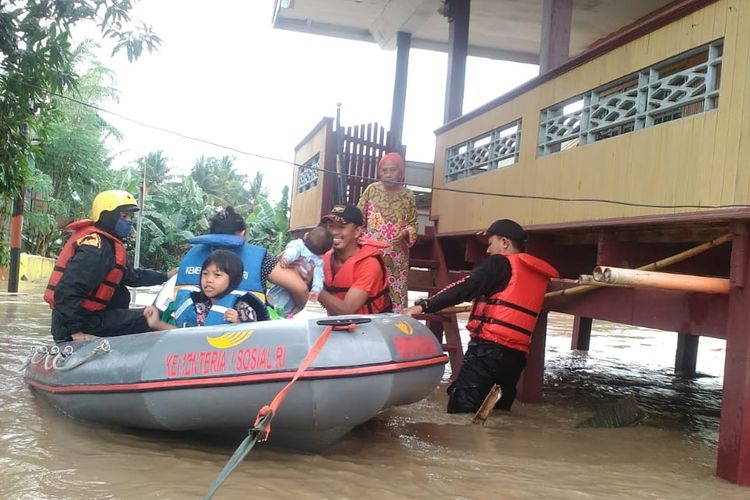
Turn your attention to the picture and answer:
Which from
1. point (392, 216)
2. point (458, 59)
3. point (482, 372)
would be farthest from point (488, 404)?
point (458, 59)

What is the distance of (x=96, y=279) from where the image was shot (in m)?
4.47

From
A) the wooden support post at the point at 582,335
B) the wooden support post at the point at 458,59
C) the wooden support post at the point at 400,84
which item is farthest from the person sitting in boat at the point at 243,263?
the wooden support post at the point at 582,335

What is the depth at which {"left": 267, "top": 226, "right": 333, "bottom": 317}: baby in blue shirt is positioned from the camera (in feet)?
15.0

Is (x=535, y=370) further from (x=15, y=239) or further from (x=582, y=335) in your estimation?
(x=15, y=239)

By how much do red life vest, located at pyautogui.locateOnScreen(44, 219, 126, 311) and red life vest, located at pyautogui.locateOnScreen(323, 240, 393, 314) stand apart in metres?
1.35

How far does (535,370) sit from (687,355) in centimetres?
398

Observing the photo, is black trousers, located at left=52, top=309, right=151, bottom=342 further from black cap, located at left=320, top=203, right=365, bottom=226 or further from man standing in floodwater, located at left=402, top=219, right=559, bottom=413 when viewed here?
man standing in floodwater, located at left=402, top=219, right=559, bottom=413

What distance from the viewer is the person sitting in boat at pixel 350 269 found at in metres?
4.62

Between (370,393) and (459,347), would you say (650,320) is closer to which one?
(370,393)

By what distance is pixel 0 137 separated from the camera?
21.8 ft

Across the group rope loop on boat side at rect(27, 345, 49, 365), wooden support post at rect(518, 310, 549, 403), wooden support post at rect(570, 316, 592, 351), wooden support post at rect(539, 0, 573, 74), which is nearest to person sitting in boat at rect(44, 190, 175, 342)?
rope loop on boat side at rect(27, 345, 49, 365)

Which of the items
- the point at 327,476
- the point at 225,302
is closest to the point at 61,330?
the point at 225,302

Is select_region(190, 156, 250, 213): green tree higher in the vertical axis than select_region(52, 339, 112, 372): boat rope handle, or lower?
higher

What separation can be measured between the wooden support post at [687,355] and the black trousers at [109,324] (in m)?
6.93
